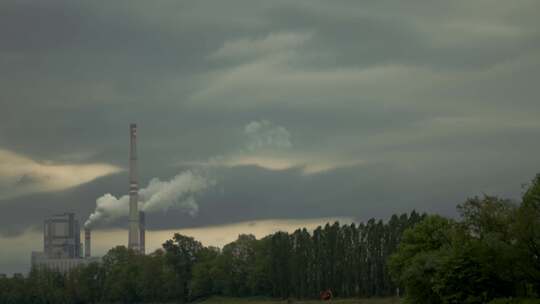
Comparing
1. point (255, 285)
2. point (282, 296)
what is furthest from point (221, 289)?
point (282, 296)

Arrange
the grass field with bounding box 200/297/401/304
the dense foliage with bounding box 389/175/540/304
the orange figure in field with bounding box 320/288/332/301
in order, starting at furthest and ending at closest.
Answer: the orange figure in field with bounding box 320/288/332/301 → the grass field with bounding box 200/297/401/304 → the dense foliage with bounding box 389/175/540/304

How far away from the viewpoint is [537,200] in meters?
86.3

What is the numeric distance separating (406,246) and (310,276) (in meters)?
61.8

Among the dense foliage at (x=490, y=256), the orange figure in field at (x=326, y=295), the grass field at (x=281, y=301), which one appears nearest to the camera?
the dense foliage at (x=490, y=256)

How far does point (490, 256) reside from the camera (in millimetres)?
85438

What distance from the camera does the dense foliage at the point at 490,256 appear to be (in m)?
83.1

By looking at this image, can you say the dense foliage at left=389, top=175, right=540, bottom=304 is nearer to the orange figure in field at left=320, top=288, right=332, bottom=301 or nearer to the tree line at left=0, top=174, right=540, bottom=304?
the tree line at left=0, top=174, right=540, bottom=304

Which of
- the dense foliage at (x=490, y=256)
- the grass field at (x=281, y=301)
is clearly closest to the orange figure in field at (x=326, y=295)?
the grass field at (x=281, y=301)

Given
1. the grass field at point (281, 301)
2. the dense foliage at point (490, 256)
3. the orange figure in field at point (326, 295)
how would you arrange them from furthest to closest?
the orange figure in field at point (326, 295)
the grass field at point (281, 301)
the dense foliage at point (490, 256)

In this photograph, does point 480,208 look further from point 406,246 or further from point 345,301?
point 345,301

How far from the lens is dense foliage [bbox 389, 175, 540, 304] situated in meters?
83.1

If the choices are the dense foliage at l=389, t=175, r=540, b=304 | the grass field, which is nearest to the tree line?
the dense foliage at l=389, t=175, r=540, b=304

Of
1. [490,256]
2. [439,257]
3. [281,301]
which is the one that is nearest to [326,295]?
[281,301]

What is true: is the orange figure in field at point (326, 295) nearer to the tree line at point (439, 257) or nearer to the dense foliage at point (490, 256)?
the tree line at point (439, 257)
